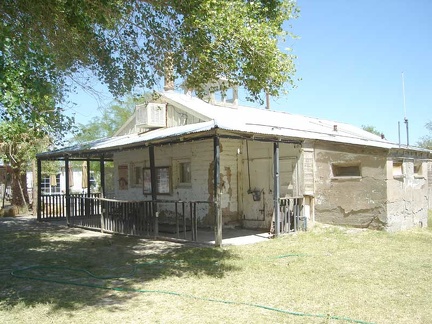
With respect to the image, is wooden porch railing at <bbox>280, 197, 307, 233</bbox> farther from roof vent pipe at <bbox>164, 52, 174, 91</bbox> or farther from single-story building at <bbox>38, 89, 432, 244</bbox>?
roof vent pipe at <bbox>164, 52, 174, 91</bbox>

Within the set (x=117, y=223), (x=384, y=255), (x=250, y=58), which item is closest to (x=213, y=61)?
(x=250, y=58)

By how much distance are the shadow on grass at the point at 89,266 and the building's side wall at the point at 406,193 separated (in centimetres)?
519

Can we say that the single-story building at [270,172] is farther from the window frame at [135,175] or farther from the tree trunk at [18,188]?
the tree trunk at [18,188]

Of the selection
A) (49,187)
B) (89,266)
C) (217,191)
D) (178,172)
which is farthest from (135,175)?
(49,187)

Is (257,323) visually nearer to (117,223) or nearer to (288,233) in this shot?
(288,233)

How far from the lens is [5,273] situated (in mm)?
7367

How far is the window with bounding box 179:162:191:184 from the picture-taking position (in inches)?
541

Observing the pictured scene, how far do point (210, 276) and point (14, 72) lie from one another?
14.1 feet

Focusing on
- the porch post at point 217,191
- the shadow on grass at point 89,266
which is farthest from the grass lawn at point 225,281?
the porch post at point 217,191

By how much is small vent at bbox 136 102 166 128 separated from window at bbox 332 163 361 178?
19.2ft

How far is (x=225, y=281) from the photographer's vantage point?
6.44 m

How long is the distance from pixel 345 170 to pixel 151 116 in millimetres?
6490

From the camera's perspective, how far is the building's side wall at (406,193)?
1097 centimetres

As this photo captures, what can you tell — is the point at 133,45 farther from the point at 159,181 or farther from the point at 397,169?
the point at 397,169
